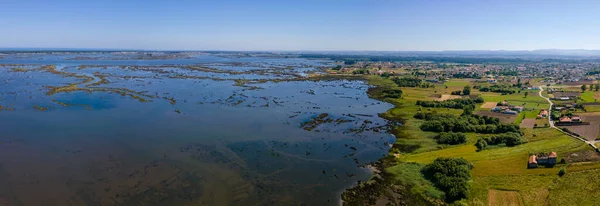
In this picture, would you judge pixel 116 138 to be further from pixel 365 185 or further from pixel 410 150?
pixel 410 150

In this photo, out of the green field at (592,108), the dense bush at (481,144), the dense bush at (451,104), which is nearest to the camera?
the dense bush at (481,144)

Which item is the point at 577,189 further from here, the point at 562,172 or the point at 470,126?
the point at 470,126

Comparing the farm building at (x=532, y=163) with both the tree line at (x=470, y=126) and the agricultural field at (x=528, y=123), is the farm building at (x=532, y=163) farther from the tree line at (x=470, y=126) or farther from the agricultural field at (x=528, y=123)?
the agricultural field at (x=528, y=123)

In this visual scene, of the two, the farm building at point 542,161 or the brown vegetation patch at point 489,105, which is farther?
the brown vegetation patch at point 489,105

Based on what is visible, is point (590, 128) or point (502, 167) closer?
point (502, 167)

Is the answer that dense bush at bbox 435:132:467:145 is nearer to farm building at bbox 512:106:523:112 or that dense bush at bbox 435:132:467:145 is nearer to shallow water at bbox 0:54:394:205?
shallow water at bbox 0:54:394:205

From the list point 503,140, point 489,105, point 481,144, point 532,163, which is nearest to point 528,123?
point 503,140

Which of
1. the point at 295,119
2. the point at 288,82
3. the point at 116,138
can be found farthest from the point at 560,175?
the point at 288,82

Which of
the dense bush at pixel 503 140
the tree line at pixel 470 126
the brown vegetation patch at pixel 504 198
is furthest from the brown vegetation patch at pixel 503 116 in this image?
the brown vegetation patch at pixel 504 198
